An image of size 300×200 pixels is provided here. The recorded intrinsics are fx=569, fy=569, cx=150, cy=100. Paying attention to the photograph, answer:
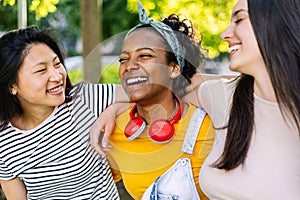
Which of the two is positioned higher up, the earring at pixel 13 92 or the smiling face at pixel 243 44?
the smiling face at pixel 243 44

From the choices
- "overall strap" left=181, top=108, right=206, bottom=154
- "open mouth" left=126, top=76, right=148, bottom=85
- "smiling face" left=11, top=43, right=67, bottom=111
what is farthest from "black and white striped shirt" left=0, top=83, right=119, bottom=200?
"overall strap" left=181, top=108, right=206, bottom=154

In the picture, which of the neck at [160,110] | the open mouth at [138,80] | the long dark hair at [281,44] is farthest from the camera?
the neck at [160,110]

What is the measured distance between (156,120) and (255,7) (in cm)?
69

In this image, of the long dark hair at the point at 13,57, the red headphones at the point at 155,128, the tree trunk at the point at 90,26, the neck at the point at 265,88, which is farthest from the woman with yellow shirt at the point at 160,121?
the tree trunk at the point at 90,26

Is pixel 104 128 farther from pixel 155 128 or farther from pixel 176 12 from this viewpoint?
pixel 176 12

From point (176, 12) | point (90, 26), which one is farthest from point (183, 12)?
point (90, 26)

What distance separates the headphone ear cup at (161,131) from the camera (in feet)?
7.76

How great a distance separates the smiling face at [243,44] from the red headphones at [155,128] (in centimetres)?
40

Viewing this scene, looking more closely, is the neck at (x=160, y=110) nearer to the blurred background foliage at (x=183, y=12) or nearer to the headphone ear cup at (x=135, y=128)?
the headphone ear cup at (x=135, y=128)

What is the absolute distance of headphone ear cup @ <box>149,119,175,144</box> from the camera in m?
2.37

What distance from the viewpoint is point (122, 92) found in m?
2.66

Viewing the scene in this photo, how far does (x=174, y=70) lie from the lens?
2.46 metres

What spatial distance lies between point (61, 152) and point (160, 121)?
53 centimetres

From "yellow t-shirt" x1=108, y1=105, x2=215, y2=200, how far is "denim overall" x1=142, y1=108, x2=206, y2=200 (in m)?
0.03
